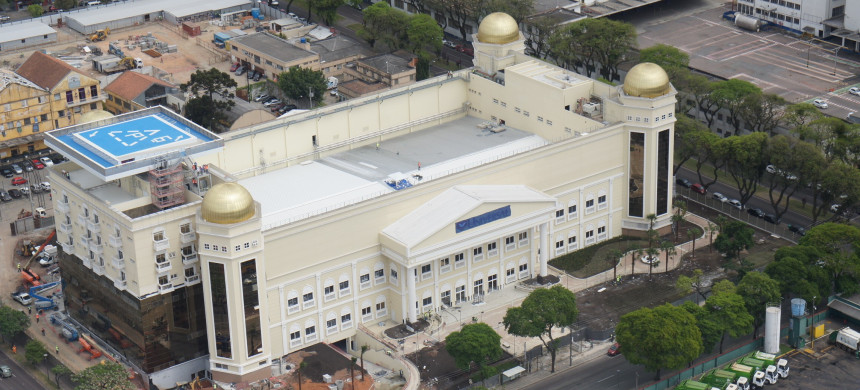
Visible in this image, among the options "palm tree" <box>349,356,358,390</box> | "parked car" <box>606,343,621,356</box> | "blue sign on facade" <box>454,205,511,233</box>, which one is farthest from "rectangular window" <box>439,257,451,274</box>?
"parked car" <box>606,343,621,356</box>

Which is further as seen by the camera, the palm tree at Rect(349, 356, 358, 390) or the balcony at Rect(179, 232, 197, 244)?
the balcony at Rect(179, 232, 197, 244)

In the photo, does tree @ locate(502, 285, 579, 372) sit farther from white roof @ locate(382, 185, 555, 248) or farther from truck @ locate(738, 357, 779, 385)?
truck @ locate(738, 357, 779, 385)

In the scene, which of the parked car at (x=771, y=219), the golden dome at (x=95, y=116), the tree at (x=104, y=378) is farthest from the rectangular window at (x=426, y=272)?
the parked car at (x=771, y=219)

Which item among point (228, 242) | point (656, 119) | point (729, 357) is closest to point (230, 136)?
point (228, 242)

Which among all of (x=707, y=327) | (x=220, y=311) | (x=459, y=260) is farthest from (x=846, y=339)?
(x=220, y=311)

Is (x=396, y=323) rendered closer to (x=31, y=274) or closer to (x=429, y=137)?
(x=429, y=137)
